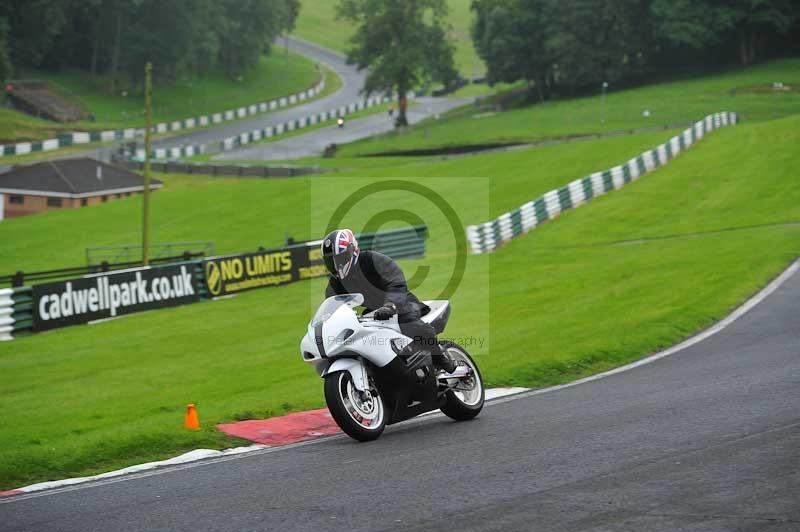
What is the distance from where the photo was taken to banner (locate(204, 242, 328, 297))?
31359 millimetres

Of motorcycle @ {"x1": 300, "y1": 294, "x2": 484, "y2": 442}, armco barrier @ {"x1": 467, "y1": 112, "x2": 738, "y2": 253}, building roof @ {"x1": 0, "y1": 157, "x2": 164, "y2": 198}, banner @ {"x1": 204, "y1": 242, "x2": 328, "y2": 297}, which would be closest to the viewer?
motorcycle @ {"x1": 300, "y1": 294, "x2": 484, "y2": 442}

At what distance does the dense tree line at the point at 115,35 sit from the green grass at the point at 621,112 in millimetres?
27892

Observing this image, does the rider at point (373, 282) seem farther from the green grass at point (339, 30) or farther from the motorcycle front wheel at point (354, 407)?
the green grass at point (339, 30)

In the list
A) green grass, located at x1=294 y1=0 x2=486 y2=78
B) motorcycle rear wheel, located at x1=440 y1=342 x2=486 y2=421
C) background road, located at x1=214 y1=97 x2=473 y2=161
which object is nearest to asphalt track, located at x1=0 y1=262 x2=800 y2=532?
motorcycle rear wheel, located at x1=440 y1=342 x2=486 y2=421

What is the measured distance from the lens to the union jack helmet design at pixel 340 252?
10.1 meters

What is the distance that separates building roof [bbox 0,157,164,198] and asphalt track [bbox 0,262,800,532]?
182 feet

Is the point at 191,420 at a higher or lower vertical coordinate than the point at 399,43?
lower

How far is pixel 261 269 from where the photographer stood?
32.8m

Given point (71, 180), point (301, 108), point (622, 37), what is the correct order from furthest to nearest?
point (301, 108), point (622, 37), point (71, 180)

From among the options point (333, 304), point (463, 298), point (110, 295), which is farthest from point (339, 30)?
point (333, 304)

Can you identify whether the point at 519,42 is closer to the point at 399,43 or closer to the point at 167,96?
the point at 399,43

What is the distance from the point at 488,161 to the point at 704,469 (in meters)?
53.1

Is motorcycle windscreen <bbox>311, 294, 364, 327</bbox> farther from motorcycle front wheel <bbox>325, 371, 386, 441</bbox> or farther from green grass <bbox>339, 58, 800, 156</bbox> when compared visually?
green grass <bbox>339, 58, 800, 156</bbox>

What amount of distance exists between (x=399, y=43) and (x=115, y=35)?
31917 millimetres
